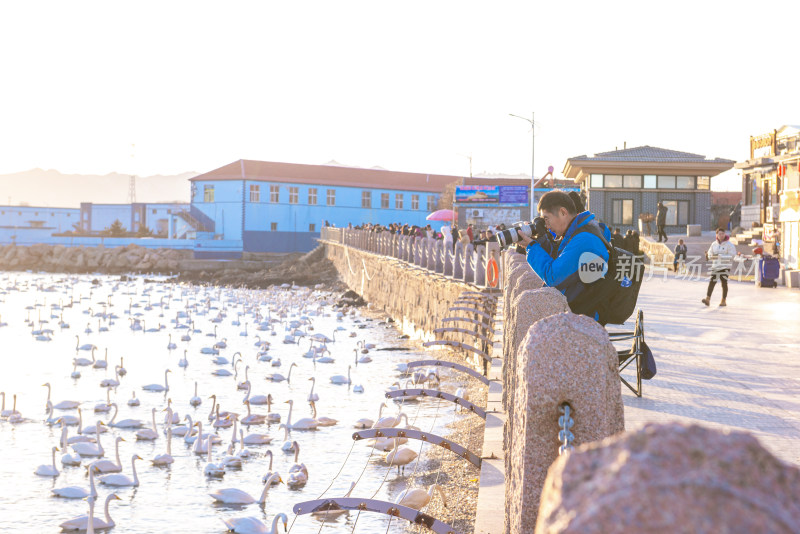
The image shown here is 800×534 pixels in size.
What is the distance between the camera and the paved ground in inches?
283

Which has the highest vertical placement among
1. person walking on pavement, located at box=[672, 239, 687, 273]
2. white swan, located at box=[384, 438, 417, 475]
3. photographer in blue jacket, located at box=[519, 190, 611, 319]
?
photographer in blue jacket, located at box=[519, 190, 611, 319]

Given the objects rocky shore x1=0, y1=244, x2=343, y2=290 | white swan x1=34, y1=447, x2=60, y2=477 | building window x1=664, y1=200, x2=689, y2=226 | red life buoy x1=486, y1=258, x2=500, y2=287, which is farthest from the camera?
rocky shore x1=0, y1=244, x2=343, y2=290

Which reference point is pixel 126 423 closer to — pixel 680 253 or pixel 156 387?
pixel 156 387

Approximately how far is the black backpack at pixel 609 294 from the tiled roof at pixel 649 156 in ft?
137

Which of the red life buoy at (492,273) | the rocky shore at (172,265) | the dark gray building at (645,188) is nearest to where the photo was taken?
the red life buoy at (492,273)

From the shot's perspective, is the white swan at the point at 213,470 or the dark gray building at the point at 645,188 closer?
the white swan at the point at 213,470

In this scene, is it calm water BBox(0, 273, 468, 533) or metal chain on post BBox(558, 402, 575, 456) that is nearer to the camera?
metal chain on post BBox(558, 402, 575, 456)

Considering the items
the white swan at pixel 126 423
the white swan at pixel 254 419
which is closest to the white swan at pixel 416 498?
the white swan at pixel 254 419

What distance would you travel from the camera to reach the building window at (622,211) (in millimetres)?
48156

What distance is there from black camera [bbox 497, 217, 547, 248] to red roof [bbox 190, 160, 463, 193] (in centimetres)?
6030

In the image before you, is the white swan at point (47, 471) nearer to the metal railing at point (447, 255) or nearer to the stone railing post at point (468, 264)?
the metal railing at point (447, 255)

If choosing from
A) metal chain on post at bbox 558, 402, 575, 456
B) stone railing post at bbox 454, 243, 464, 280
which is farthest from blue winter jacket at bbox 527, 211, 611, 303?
stone railing post at bbox 454, 243, 464, 280

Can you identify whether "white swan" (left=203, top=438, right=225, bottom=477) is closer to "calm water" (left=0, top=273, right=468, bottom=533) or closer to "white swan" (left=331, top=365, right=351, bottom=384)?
"calm water" (left=0, top=273, right=468, bottom=533)

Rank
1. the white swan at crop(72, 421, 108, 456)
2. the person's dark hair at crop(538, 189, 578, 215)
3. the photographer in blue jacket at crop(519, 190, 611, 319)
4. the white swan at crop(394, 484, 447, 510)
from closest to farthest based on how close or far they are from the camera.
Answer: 1. the photographer in blue jacket at crop(519, 190, 611, 319)
2. the person's dark hair at crop(538, 189, 578, 215)
3. the white swan at crop(394, 484, 447, 510)
4. the white swan at crop(72, 421, 108, 456)
